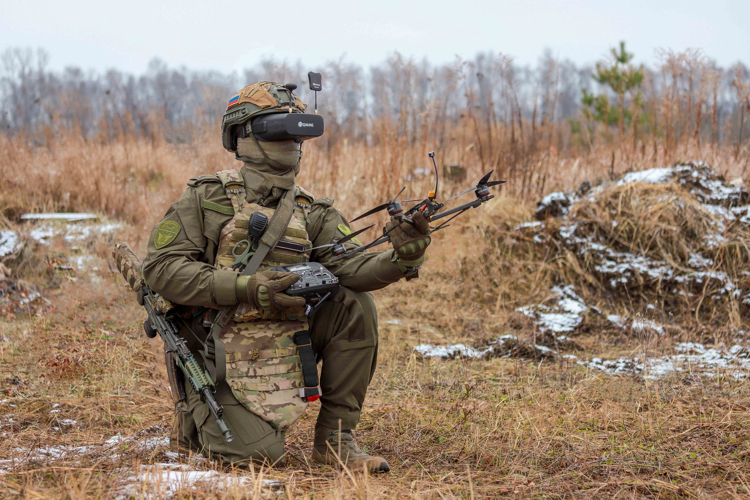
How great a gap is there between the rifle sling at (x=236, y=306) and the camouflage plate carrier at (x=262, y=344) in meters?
0.04

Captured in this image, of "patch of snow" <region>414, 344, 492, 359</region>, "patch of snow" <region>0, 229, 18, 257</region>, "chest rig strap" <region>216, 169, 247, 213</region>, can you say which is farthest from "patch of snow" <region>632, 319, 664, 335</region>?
"patch of snow" <region>0, 229, 18, 257</region>

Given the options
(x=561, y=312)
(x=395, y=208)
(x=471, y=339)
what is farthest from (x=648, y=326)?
(x=395, y=208)

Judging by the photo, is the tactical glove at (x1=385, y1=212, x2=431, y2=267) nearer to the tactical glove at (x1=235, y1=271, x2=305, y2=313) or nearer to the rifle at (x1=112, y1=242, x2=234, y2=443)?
the tactical glove at (x1=235, y1=271, x2=305, y2=313)

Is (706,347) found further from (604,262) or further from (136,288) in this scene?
(136,288)

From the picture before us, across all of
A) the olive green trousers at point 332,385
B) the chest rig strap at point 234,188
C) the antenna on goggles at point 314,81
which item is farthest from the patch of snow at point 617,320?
the chest rig strap at point 234,188

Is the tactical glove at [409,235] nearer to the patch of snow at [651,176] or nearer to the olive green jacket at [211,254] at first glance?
the olive green jacket at [211,254]

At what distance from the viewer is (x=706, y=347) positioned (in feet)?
15.2

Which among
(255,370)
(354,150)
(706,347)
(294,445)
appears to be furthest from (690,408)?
(354,150)

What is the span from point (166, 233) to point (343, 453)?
1.20m

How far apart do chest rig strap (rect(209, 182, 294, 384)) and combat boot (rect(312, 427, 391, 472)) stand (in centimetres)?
53

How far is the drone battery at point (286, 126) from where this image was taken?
2.72 m

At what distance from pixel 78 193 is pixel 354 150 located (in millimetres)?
3236

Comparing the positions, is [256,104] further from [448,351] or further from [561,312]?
[561,312]

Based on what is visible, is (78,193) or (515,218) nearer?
(515,218)
